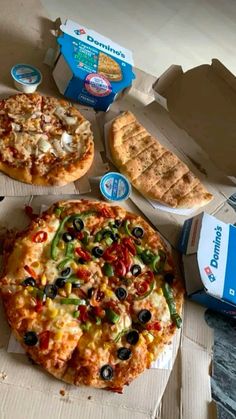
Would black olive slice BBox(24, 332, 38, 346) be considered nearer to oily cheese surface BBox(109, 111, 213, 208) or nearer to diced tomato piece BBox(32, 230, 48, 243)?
diced tomato piece BBox(32, 230, 48, 243)

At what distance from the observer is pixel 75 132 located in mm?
1951

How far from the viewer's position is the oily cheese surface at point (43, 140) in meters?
1.77

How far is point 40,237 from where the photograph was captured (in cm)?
163

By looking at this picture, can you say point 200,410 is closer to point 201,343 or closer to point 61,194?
point 201,343

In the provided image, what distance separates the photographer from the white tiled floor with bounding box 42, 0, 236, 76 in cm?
279

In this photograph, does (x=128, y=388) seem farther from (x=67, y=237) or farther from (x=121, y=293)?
(x=67, y=237)

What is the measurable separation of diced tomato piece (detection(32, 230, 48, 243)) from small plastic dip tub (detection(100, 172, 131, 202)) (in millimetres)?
330

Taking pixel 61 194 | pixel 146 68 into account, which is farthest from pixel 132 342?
pixel 146 68

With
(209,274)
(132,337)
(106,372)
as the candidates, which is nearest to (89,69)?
(209,274)

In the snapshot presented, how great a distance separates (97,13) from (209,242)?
173 cm

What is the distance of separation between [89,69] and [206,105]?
0.56 metres

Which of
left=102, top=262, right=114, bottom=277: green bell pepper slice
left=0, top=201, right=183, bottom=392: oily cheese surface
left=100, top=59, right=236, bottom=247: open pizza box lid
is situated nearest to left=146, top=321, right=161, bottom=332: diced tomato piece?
left=0, top=201, right=183, bottom=392: oily cheese surface

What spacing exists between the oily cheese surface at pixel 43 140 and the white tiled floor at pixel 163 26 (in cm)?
90

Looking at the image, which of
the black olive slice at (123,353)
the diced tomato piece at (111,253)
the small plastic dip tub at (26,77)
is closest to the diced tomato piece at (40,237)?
the diced tomato piece at (111,253)
